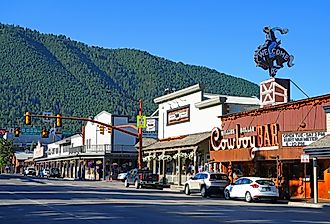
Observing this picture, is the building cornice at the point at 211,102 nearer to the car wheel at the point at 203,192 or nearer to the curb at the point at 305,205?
the car wheel at the point at 203,192

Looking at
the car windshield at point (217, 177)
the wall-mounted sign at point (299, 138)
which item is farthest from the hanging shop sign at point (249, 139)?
the car windshield at point (217, 177)

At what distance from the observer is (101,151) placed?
83000 mm

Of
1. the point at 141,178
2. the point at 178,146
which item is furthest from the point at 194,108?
the point at 141,178

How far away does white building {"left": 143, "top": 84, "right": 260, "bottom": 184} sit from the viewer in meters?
47.7

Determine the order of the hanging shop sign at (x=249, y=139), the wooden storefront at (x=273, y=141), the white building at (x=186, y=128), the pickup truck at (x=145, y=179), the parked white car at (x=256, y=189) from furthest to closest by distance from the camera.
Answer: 1. the pickup truck at (x=145, y=179)
2. the white building at (x=186, y=128)
3. the hanging shop sign at (x=249, y=139)
4. the wooden storefront at (x=273, y=141)
5. the parked white car at (x=256, y=189)

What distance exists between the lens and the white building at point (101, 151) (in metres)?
82.1

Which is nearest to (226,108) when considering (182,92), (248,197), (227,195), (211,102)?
(211,102)

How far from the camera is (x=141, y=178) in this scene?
4872 cm

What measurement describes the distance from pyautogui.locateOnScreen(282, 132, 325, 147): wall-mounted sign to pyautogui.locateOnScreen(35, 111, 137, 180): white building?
41348 millimetres

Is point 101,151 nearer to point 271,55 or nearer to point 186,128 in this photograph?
point 186,128

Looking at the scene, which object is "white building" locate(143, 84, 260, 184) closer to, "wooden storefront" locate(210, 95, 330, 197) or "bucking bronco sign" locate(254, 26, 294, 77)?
"wooden storefront" locate(210, 95, 330, 197)

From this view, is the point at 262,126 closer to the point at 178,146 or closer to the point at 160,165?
the point at 178,146

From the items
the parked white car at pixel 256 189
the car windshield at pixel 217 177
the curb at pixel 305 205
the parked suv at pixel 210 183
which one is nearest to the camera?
the curb at pixel 305 205

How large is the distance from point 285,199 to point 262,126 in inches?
240
